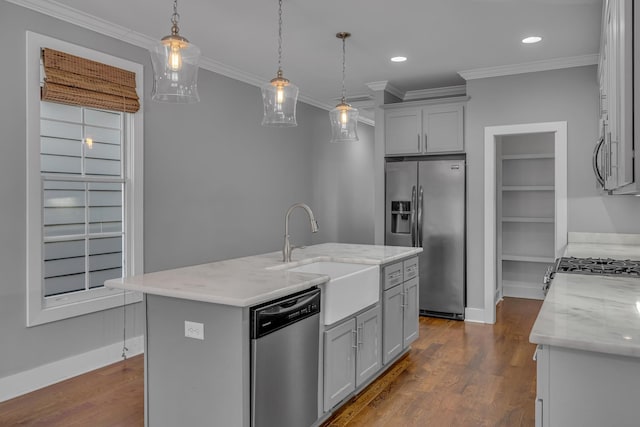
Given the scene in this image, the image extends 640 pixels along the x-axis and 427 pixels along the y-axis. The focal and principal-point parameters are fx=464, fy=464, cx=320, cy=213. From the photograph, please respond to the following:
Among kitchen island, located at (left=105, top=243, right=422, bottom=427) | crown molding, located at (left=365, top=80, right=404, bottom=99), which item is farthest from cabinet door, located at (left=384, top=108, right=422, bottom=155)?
kitchen island, located at (left=105, top=243, right=422, bottom=427)

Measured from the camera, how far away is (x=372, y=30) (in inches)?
153

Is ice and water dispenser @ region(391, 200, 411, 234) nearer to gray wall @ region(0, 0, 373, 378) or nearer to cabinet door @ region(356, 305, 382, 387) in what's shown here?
gray wall @ region(0, 0, 373, 378)

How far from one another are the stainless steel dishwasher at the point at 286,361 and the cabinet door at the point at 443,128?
335cm

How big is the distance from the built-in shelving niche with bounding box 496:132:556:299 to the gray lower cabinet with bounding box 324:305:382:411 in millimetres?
3375

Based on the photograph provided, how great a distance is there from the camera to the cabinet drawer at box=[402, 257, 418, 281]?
151 inches

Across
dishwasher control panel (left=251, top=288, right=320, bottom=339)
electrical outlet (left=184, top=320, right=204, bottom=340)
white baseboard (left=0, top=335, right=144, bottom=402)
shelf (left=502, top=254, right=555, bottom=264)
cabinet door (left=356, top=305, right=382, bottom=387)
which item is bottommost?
white baseboard (left=0, top=335, right=144, bottom=402)

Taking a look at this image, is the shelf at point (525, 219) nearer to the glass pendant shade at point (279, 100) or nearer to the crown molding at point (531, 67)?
the crown molding at point (531, 67)

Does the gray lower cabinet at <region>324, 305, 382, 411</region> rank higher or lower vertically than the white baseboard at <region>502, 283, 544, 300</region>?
higher

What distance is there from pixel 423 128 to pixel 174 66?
3.64 metres

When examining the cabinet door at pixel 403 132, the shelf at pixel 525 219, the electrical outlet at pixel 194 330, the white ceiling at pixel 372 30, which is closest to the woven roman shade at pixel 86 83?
the white ceiling at pixel 372 30

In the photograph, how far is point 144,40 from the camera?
13.2 feet

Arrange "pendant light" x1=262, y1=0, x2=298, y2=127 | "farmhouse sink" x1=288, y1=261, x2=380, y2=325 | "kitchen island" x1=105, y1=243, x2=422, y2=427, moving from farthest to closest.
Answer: "pendant light" x1=262, y1=0, x2=298, y2=127 < "farmhouse sink" x1=288, y1=261, x2=380, y2=325 < "kitchen island" x1=105, y1=243, x2=422, y2=427

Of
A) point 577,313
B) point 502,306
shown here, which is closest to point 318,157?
point 502,306

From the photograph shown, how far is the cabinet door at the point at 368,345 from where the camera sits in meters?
3.04
